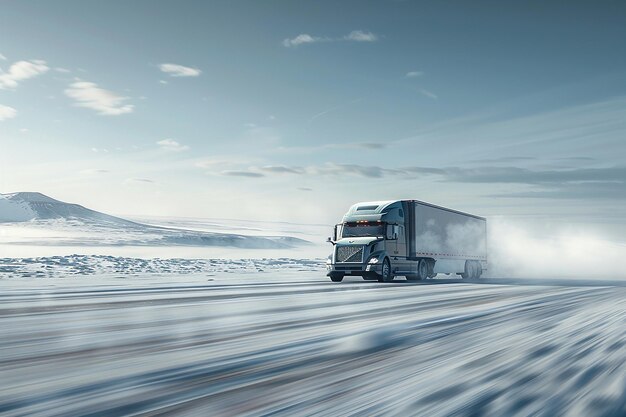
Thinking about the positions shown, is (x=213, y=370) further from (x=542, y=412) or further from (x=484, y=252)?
(x=484, y=252)

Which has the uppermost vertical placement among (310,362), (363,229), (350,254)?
(363,229)

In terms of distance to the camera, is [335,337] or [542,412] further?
[335,337]

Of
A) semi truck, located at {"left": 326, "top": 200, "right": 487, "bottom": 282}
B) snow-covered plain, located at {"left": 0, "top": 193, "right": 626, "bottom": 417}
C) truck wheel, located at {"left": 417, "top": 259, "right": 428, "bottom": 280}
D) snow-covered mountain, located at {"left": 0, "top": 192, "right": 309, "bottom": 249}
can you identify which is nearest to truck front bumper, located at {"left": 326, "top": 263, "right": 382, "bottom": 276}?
semi truck, located at {"left": 326, "top": 200, "right": 487, "bottom": 282}

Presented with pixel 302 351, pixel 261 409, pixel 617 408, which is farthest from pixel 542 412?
pixel 302 351

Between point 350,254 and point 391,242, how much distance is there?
1.89 meters

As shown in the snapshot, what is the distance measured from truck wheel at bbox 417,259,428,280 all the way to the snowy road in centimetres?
1841

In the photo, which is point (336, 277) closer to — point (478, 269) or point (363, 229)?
point (363, 229)

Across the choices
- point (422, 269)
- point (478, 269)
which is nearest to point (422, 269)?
point (422, 269)

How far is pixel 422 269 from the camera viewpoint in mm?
30500

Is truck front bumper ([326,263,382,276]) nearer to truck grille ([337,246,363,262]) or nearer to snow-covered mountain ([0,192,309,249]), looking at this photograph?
truck grille ([337,246,363,262])

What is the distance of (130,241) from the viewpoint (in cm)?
8962

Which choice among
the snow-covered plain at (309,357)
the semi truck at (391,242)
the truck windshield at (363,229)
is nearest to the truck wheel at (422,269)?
the semi truck at (391,242)

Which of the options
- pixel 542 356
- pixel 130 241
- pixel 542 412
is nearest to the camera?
pixel 542 412

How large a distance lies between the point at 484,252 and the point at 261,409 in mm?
36328
